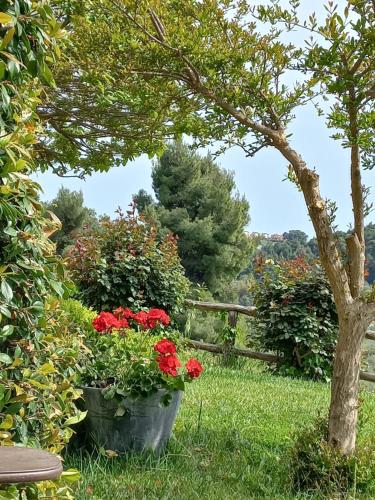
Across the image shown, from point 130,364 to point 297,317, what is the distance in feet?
16.2

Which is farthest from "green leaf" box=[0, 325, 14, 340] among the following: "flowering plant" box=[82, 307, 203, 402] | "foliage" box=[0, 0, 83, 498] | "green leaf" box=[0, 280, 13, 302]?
"flowering plant" box=[82, 307, 203, 402]

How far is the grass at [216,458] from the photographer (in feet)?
11.6

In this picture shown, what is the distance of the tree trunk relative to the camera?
3.79 m

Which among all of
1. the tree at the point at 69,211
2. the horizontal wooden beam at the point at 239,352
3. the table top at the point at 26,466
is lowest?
the table top at the point at 26,466

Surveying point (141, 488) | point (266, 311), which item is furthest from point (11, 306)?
point (266, 311)

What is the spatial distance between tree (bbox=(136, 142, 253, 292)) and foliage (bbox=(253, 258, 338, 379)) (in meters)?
11.5

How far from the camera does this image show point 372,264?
18.8 m

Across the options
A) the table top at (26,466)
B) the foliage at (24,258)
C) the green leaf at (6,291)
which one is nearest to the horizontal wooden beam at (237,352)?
the foliage at (24,258)

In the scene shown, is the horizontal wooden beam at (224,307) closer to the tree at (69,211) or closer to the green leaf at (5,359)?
the green leaf at (5,359)

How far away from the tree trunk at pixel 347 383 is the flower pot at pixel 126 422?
1068 mm

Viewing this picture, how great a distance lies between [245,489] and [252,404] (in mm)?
2339

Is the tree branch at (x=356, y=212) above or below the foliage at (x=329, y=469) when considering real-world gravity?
above

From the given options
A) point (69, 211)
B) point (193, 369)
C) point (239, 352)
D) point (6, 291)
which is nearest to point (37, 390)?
point (6, 291)

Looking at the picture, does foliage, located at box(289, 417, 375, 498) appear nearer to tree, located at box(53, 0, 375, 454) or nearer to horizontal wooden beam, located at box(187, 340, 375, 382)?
tree, located at box(53, 0, 375, 454)
